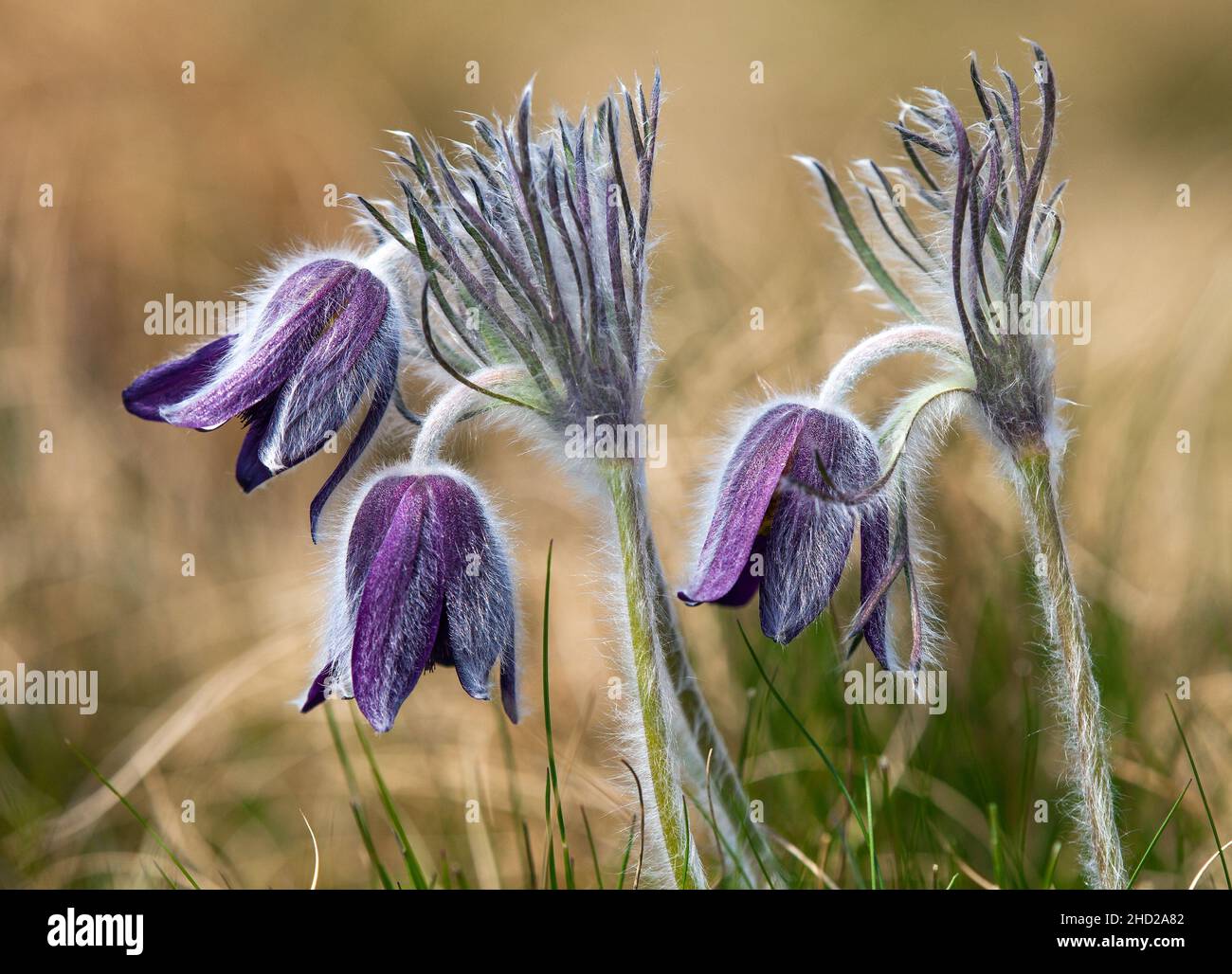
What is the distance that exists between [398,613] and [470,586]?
4.1 inches

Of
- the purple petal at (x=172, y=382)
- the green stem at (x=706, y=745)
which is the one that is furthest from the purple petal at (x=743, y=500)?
the purple petal at (x=172, y=382)

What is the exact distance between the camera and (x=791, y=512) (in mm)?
1609

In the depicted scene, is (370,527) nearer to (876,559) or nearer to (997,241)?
(876,559)

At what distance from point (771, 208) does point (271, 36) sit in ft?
8.20

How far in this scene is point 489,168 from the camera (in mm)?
1698

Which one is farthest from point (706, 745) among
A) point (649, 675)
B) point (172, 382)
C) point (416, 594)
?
point (172, 382)

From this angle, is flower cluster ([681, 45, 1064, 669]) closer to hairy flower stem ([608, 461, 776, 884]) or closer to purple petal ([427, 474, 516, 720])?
hairy flower stem ([608, 461, 776, 884])

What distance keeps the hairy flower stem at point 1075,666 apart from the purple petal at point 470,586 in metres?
0.71

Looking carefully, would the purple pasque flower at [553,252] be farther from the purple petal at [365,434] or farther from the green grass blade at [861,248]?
the green grass blade at [861,248]

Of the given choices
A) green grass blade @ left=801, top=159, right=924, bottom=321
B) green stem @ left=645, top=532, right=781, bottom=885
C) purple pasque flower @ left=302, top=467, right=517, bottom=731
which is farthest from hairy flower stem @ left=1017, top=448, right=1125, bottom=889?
Answer: purple pasque flower @ left=302, top=467, right=517, bottom=731
